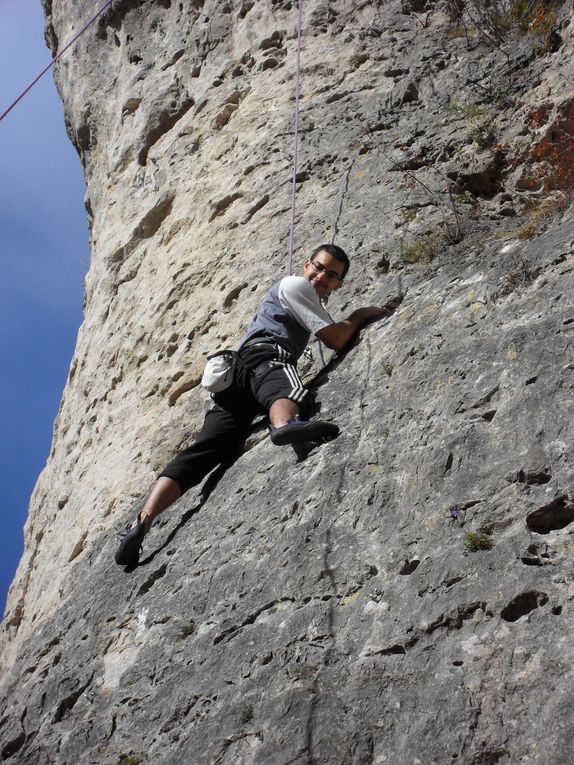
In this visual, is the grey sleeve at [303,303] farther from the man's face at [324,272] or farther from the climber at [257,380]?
the man's face at [324,272]

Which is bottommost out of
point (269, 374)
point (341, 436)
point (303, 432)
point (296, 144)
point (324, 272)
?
point (341, 436)

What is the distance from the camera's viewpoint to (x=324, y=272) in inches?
203

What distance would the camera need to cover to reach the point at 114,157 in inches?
373

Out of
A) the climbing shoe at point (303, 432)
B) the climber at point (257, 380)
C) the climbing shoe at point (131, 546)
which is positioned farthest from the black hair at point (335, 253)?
the climbing shoe at point (131, 546)

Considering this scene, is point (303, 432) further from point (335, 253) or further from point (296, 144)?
point (296, 144)

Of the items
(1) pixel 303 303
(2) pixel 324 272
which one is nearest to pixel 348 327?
(1) pixel 303 303

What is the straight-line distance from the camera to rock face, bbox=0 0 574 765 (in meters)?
2.84

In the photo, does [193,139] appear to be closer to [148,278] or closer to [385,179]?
[148,278]

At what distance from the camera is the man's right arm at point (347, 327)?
4816 millimetres

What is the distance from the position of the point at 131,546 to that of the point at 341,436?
1463 mm

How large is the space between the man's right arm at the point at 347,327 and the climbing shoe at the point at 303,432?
0.80m

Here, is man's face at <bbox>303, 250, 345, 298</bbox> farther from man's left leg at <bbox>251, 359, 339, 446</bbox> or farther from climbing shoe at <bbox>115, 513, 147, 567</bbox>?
climbing shoe at <bbox>115, 513, 147, 567</bbox>

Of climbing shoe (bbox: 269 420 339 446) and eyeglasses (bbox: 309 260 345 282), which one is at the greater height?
eyeglasses (bbox: 309 260 345 282)

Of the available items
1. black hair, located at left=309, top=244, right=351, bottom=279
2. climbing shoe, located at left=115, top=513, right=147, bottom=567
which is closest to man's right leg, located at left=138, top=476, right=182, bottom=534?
climbing shoe, located at left=115, top=513, right=147, bottom=567
